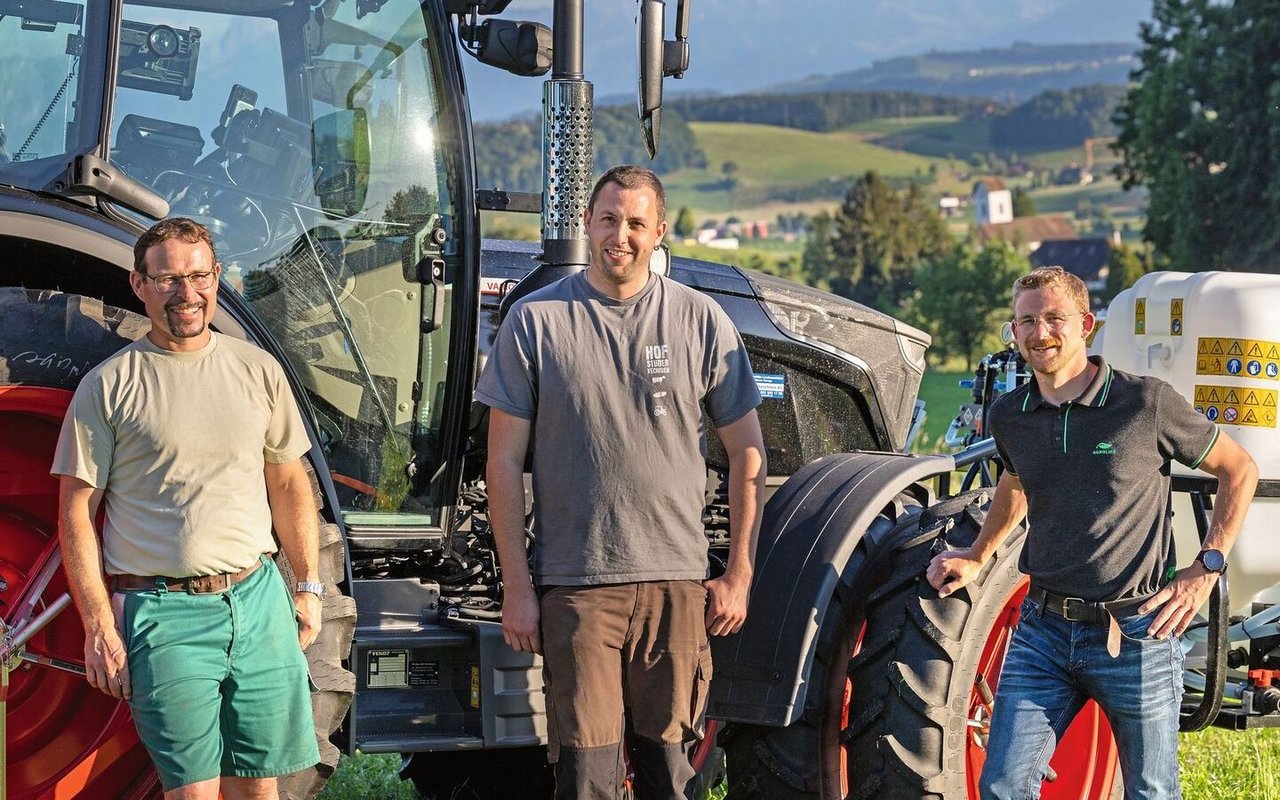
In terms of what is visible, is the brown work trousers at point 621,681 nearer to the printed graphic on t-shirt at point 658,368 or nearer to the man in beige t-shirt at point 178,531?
the printed graphic on t-shirt at point 658,368

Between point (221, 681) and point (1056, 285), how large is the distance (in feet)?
7.06

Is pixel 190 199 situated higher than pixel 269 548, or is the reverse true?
pixel 190 199

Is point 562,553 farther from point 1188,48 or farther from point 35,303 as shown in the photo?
point 1188,48

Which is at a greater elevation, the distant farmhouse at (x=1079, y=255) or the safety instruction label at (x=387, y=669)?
the distant farmhouse at (x=1079, y=255)

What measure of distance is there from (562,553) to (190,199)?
1353 millimetres

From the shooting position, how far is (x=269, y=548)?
3.49m

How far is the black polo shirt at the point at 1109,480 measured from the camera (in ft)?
12.3

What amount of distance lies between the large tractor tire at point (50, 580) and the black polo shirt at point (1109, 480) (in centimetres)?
180

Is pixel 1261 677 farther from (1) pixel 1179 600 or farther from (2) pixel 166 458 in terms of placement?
(2) pixel 166 458

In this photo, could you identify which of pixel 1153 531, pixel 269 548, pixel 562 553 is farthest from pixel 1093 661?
pixel 269 548

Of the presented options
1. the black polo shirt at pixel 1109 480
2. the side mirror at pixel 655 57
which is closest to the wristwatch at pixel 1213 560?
the black polo shirt at pixel 1109 480

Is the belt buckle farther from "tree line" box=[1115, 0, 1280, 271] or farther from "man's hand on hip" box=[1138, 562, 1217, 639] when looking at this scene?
"tree line" box=[1115, 0, 1280, 271]

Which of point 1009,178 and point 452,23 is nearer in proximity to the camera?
point 452,23

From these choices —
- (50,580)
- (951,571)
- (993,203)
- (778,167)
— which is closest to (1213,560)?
(951,571)
